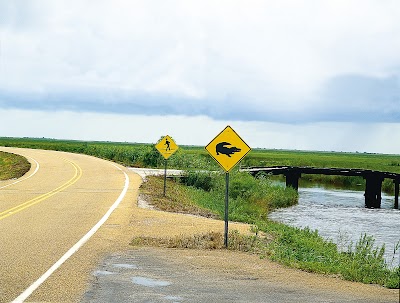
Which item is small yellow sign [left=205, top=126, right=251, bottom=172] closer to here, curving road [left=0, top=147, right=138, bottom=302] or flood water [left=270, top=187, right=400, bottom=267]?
curving road [left=0, top=147, right=138, bottom=302]

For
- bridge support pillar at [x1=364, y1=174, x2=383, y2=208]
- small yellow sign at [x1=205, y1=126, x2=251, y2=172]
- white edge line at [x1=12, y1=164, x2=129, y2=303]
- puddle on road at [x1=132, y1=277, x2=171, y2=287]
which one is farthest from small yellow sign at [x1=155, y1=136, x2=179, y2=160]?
bridge support pillar at [x1=364, y1=174, x2=383, y2=208]

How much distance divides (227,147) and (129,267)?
3.77 m

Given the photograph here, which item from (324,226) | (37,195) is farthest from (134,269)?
(324,226)

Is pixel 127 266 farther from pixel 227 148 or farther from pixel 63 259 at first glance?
pixel 227 148

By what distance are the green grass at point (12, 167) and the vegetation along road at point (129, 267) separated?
21.0m

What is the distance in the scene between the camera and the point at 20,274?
9.28 meters

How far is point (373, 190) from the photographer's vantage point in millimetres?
51750

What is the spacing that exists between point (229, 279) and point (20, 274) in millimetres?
3275

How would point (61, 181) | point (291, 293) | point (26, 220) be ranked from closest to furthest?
point (291, 293) → point (26, 220) → point (61, 181)

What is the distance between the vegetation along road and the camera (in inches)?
324

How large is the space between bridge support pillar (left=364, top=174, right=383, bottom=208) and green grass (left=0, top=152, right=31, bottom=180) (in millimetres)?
25958

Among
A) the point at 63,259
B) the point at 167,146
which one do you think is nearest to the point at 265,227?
the point at 167,146

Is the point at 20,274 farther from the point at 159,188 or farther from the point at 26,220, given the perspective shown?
the point at 159,188

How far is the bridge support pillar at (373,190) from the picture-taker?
48.4 metres
